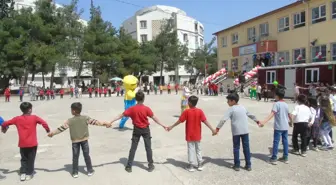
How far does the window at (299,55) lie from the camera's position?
93.0ft

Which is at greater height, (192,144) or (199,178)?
(192,144)

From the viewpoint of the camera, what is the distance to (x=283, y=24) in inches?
1216

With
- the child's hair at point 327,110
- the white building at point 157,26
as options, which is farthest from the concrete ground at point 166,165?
the white building at point 157,26

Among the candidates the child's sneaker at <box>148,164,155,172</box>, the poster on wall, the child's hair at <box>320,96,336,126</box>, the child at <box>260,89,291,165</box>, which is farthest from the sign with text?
the child's sneaker at <box>148,164,155,172</box>

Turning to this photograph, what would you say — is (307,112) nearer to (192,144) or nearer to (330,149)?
(330,149)

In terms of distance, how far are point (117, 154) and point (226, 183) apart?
2984 millimetres

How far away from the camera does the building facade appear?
2600 cm

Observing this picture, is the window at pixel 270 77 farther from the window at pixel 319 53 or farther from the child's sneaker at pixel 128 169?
the child's sneaker at pixel 128 169

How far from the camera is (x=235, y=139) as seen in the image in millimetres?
6230

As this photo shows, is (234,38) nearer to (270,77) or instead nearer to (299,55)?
(299,55)

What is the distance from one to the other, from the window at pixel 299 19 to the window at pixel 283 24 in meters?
1.09

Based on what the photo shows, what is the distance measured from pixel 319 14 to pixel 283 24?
456cm

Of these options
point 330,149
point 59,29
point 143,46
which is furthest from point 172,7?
point 330,149

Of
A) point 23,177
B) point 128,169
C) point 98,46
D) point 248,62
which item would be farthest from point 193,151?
point 98,46
